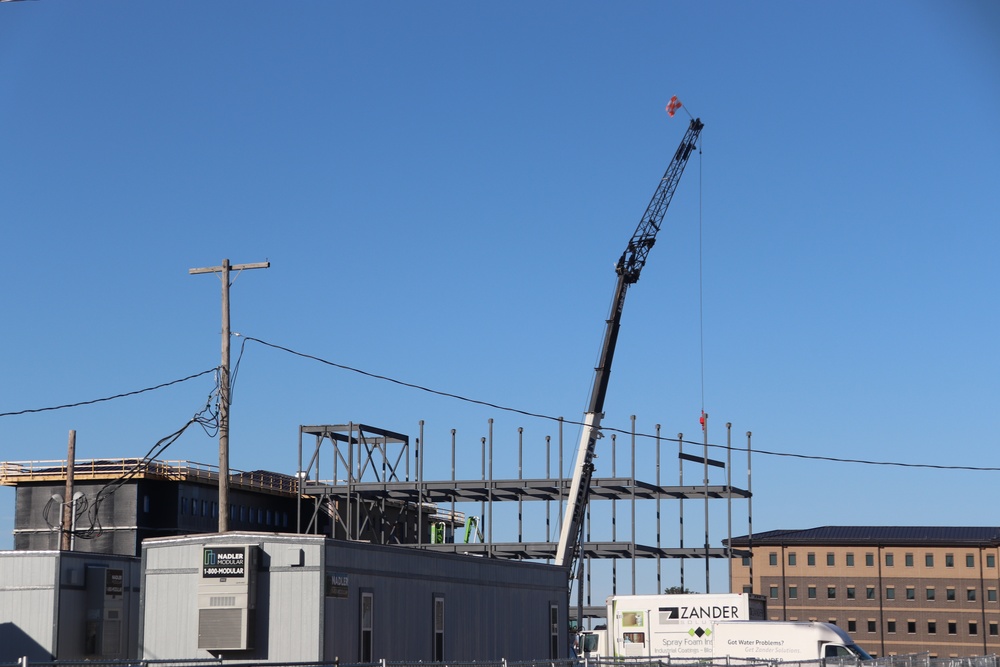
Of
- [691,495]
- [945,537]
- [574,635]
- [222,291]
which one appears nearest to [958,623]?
[945,537]

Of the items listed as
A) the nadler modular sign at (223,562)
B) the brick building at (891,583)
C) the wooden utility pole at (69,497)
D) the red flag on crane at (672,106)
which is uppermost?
the red flag on crane at (672,106)

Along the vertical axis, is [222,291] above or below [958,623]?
above

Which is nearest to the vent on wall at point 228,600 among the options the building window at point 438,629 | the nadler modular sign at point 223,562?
the nadler modular sign at point 223,562

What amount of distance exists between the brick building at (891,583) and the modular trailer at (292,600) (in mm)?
104101

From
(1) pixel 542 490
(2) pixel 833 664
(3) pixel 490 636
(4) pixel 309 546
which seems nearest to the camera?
(4) pixel 309 546

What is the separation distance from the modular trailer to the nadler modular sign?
0.07 ft

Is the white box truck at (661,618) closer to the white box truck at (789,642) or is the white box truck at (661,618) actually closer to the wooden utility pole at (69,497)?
the white box truck at (789,642)

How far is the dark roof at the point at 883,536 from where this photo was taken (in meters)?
132

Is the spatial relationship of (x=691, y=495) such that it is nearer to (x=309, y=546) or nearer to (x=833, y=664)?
(x=833, y=664)

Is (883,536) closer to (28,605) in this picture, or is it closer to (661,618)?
(661,618)

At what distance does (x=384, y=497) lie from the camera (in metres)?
67.9

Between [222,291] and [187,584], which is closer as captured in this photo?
[187,584]

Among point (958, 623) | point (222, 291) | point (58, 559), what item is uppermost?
point (222, 291)

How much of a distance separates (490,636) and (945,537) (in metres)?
111
